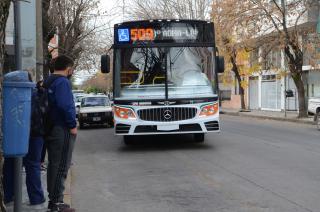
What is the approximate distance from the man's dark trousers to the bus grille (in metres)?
6.67

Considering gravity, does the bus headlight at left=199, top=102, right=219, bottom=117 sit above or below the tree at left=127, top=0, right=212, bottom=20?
below

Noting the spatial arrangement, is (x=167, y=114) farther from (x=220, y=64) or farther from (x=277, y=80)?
(x=277, y=80)

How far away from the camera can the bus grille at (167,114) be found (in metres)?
13.0

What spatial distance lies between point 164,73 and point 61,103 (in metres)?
7.32

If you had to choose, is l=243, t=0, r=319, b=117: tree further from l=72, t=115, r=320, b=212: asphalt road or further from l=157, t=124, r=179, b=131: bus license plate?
l=157, t=124, r=179, b=131: bus license plate

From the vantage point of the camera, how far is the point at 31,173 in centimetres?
654

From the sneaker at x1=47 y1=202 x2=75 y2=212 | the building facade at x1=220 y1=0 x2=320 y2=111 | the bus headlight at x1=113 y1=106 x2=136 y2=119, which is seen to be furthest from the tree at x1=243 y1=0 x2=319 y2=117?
the sneaker at x1=47 y1=202 x2=75 y2=212

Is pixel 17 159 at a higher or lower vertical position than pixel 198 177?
higher

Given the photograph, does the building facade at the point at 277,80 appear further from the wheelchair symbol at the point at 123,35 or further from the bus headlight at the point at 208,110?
the wheelchair symbol at the point at 123,35

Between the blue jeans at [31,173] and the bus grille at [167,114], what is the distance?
6539mm

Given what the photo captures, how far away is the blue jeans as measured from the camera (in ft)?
21.4

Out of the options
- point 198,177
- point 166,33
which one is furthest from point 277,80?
point 198,177

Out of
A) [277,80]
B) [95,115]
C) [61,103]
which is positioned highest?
[277,80]

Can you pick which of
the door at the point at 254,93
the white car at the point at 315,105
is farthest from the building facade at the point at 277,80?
the white car at the point at 315,105
